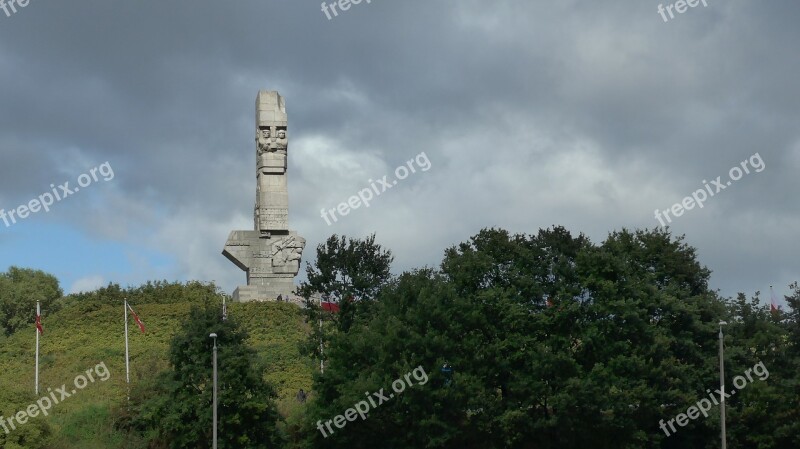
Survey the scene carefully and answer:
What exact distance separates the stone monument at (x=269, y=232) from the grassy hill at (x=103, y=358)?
257cm

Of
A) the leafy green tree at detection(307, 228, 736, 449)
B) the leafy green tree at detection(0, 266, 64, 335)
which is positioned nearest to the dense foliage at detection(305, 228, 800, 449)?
the leafy green tree at detection(307, 228, 736, 449)

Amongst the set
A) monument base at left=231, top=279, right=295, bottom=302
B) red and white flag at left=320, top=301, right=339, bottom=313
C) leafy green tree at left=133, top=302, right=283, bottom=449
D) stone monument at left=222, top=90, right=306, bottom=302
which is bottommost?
leafy green tree at left=133, top=302, right=283, bottom=449

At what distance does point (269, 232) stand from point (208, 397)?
25.7 m

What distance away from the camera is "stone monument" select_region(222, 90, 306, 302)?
60.2 meters

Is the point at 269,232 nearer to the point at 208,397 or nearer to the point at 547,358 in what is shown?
the point at 208,397

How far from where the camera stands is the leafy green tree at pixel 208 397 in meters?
35.2

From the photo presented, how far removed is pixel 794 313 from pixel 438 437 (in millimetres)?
13409

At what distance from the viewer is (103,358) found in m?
51.1

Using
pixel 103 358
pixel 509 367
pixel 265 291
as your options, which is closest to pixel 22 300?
pixel 265 291

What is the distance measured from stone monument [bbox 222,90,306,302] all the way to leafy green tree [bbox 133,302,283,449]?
23.1m

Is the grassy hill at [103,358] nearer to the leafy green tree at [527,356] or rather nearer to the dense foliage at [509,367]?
the dense foliage at [509,367]

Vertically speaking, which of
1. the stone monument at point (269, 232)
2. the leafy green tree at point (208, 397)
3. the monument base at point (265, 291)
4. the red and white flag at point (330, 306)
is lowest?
the leafy green tree at point (208, 397)

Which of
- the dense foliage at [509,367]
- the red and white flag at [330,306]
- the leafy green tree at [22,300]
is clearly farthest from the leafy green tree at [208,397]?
the leafy green tree at [22,300]

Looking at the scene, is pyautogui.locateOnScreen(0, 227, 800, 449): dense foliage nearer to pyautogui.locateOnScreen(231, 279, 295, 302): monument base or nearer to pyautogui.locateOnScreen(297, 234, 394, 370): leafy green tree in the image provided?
pyautogui.locateOnScreen(297, 234, 394, 370): leafy green tree
